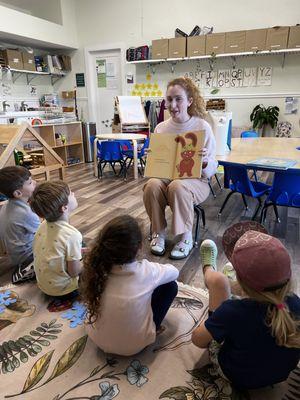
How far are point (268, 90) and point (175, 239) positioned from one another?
392 centimetres

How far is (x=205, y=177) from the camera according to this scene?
2.28 m

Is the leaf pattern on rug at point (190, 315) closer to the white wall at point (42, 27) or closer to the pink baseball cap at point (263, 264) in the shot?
the pink baseball cap at point (263, 264)

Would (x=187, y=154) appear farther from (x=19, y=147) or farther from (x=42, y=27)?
(x=42, y=27)

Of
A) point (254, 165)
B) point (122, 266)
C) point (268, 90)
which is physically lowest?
point (122, 266)

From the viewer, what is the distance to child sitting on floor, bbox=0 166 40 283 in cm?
189

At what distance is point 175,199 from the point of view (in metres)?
2.16

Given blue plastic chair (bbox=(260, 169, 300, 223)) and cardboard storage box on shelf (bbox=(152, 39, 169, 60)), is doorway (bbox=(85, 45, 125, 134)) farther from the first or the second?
blue plastic chair (bbox=(260, 169, 300, 223))

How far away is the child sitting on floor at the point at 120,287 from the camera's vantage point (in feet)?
3.73

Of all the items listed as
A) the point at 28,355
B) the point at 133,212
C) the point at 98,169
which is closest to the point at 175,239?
the point at 133,212

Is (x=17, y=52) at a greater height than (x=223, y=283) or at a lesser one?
greater

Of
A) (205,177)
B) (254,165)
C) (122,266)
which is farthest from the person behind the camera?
(205,177)

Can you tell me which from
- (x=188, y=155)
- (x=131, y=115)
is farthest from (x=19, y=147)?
(x=131, y=115)

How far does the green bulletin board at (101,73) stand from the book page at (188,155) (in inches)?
A: 197

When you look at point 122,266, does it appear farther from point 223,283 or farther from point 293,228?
point 293,228
